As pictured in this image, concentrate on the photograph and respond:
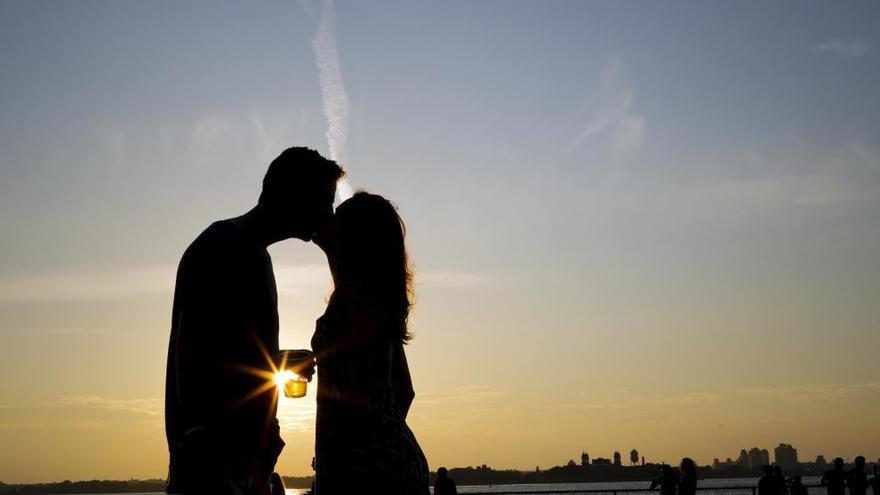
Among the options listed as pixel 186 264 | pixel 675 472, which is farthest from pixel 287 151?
pixel 675 472

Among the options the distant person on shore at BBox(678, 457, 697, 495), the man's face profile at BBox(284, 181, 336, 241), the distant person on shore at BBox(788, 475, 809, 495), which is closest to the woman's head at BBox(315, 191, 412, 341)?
the man's face profile at BBox(284, 181, 336, 241)

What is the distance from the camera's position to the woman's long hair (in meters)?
3.61

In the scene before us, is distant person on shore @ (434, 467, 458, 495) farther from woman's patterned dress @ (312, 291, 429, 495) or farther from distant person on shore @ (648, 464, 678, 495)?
woman's patterned dress @ (312, 291, 429, 495)

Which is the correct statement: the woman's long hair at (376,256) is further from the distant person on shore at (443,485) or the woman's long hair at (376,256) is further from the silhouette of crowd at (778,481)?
the distant person on shore at (443,485)

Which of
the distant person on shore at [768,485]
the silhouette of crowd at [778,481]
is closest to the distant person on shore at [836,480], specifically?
the silhouette of crowd at [778,481]

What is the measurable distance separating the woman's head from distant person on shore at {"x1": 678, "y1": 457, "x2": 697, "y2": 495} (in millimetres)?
13176

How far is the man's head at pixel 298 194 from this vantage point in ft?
12.3

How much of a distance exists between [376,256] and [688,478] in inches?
525

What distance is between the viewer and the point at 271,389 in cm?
355

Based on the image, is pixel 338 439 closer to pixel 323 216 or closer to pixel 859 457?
pixel 323 216

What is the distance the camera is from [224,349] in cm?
341

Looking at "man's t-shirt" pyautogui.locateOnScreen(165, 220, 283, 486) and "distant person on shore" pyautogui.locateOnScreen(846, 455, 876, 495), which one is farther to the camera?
"distant person on shore" pyautogui.locateOnScreen(846, 455, 876, 495)

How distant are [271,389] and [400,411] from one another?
50 cm

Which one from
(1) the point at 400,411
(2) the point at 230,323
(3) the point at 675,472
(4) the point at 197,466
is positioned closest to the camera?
(4) the point at 197,466
